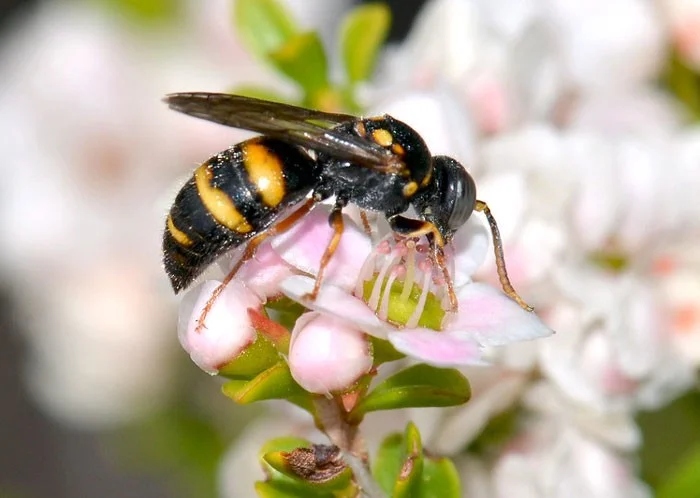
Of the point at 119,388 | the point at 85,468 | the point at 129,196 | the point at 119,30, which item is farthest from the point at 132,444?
the point at 85,468

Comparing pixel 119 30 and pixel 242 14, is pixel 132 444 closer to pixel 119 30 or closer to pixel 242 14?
pixel 119 30

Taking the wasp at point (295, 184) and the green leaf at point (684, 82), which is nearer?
the wasp at point (295, 184)

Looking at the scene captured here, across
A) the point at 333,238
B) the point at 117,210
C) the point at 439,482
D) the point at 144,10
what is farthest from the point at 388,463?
the point at 144,10

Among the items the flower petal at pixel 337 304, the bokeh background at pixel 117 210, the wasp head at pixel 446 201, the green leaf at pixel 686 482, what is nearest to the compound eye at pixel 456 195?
the wasp head at pixel 446 201

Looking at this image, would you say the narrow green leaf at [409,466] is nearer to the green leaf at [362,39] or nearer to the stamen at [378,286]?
the stamen at [378,286]

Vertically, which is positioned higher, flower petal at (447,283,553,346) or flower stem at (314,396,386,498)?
flower petal at (447,283,553,346)

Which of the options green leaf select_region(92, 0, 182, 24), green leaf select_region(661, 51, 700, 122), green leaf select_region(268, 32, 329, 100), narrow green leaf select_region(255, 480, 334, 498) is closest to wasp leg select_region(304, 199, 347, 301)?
narrow green leaf select_region(255, 480, 334, 498)

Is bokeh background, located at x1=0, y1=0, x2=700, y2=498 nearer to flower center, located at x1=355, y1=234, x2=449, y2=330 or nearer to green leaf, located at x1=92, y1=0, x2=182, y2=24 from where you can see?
green leaf, located at x1=92, y1=0, x2=182, y2=24
